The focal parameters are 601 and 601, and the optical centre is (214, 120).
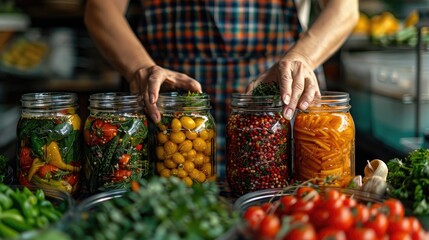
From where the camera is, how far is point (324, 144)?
1491mm

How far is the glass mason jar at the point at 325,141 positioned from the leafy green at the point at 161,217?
17.8 inches

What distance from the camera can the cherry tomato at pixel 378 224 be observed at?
1.07 meters

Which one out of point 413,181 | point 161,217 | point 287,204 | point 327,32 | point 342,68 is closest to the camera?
point 161,217

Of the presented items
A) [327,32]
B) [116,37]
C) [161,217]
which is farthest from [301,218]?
[116,37]

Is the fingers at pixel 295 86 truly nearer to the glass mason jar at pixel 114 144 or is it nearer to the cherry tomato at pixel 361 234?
the glass mason jar at pixel 114 144

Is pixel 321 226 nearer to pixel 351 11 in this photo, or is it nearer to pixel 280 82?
pixel 280 82

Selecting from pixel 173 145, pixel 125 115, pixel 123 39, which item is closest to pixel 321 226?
pixel 173 145

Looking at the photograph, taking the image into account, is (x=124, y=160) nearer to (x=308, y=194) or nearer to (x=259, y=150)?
(x=259, y=150)

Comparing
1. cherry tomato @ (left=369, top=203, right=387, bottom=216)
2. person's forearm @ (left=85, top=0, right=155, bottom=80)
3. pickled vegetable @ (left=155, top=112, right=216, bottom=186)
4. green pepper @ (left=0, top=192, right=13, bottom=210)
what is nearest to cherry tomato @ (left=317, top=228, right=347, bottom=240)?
cherry tomato @ (left=369, top=203, right=387, bottom=216)

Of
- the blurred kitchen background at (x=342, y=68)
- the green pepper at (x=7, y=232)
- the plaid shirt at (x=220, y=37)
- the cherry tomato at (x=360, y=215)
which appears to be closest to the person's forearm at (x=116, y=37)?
the plaid shirt at (x=220, y=37)

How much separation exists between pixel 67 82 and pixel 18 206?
11.6 feet

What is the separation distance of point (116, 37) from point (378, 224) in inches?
47.5

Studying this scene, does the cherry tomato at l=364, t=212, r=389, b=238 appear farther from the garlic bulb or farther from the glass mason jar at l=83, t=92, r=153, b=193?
the glass mason jar at l=83, t=92, r=153, b=193

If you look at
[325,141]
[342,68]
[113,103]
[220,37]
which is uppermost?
[220,37]
